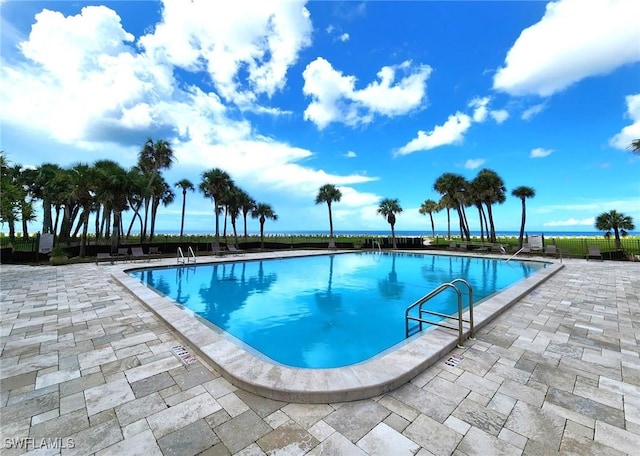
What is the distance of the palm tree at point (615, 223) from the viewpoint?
19.1 meters

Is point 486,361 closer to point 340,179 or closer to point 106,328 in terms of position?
point 106,328

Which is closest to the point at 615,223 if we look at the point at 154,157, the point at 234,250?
the point at 234,250

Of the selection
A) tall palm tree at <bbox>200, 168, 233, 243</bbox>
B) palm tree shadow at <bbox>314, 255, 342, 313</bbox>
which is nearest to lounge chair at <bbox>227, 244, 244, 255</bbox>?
tall palm tree at <bbox>200, 168, 233, 243</bbox>

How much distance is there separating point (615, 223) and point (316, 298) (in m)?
24.9

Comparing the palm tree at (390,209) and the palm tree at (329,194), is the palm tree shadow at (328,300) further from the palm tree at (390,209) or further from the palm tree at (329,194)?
the palm tree at (329,194)

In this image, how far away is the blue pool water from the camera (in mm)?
4801

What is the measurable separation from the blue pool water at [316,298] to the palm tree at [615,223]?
40.7ft

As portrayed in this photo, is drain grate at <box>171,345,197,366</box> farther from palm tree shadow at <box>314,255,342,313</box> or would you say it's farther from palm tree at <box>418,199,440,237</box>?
palm tree at <box>418,199,440,237</box>

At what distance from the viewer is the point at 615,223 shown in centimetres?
1928

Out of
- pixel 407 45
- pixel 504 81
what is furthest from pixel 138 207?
pixel 504 81

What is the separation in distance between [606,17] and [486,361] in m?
9.79

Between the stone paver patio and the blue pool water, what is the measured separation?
1642 millimetres

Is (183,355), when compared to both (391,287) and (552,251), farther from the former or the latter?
(552,251)

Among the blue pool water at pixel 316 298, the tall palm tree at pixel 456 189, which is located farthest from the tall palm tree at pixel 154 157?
the tall palm tree at pixel 456 189
